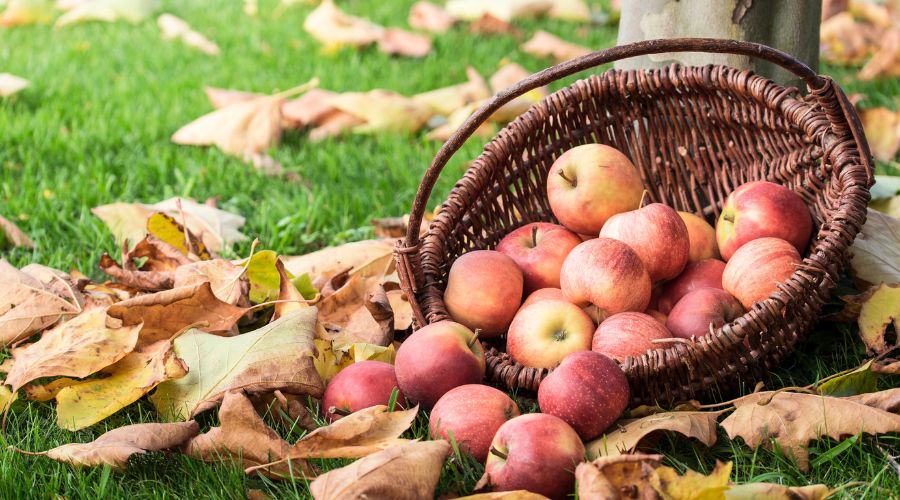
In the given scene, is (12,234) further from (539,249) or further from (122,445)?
(539,249)

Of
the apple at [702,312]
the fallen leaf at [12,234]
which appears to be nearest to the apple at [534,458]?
the apple at [702,312]

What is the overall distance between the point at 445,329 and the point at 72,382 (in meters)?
0.74

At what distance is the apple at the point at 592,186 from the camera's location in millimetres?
2033

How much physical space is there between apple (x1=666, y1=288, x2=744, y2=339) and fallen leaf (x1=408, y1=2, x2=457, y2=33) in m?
3.34

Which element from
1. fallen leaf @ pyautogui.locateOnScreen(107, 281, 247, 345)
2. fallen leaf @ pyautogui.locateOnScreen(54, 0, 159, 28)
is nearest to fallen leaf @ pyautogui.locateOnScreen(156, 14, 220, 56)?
fallen leaf @ pyautogui.locateOnScreen(54, 0, 159, 28)

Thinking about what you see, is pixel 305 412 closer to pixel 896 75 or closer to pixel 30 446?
pixel 30 446

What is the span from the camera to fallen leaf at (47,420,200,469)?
58.4 inches

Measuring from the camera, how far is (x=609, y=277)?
1.78 meters

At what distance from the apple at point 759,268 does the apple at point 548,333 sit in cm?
30

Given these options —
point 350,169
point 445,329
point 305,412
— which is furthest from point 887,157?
point 305,412

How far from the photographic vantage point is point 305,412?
1.69 meters

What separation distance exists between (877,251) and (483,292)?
34.6 inches

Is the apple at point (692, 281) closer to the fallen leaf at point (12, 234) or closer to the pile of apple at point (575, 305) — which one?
the pile of apple at point (575, 305)

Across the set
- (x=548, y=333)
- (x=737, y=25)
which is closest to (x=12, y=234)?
(x=548, y=333)
